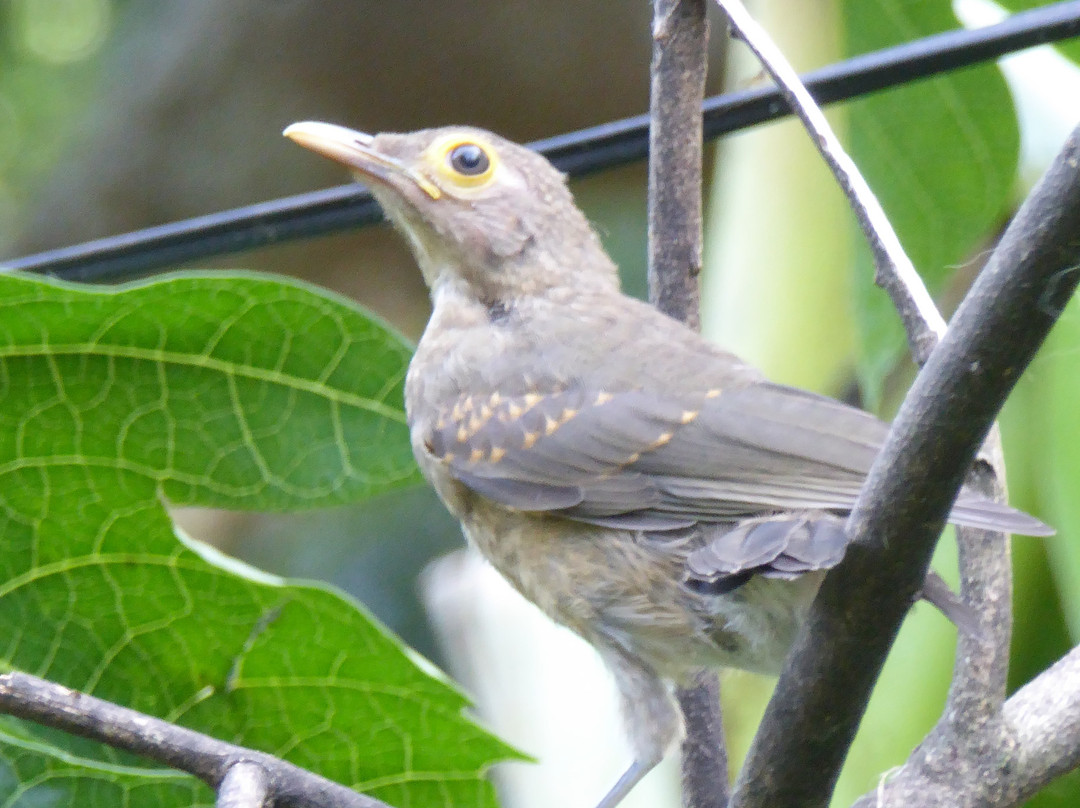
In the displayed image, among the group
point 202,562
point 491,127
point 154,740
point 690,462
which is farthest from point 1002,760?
point 491,127

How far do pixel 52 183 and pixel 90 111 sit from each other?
0.40 m

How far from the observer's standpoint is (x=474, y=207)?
→ 3084 millimetres

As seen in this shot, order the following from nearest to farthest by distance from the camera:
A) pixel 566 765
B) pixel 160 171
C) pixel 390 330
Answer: pixel 390 330 < pixel 566 765 < pixel 160 171

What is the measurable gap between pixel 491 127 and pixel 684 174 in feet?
9.37

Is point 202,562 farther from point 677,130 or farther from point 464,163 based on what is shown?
point 677,130

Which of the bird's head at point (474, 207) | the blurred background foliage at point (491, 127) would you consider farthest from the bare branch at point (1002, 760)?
the bird's head at point (474, 207)

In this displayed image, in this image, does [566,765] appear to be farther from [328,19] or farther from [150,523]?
[328,19]

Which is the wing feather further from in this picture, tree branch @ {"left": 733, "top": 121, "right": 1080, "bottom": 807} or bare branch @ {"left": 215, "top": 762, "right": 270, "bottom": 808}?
bare branch @ {"left": 215, "top": 762, "right": 270, "bottom": 808}

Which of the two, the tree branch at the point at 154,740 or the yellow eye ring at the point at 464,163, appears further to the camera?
the yellow eye ring at the point at 464,163

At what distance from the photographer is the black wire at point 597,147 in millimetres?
2340

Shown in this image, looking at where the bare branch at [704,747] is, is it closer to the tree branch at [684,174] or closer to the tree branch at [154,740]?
the tree branch at [684,174]

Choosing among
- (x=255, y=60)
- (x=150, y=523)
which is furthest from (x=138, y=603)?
(x=255, y=60)

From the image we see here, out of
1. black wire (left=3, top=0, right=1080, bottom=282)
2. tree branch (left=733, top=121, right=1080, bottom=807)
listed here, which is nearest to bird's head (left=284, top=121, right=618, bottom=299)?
black wire (left=3, top=0, right=1080, bottom=282)

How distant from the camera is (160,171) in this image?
539 centimetres
